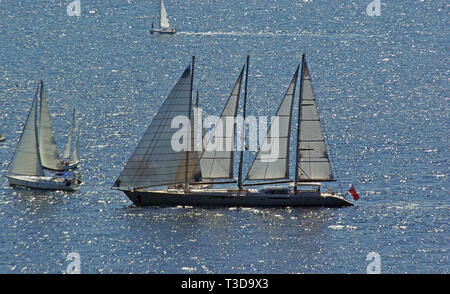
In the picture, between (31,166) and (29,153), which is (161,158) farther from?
(29,153)

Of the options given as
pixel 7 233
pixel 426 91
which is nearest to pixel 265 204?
pixel 7 233

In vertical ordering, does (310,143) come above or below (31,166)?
above

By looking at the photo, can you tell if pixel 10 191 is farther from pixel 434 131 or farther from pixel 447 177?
pixel 434 131

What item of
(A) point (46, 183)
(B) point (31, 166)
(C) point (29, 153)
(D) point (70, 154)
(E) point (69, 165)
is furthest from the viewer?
(D) point (70, 154)

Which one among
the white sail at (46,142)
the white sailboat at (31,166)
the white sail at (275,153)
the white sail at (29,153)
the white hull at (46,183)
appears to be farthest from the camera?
the white sail at (46,142)

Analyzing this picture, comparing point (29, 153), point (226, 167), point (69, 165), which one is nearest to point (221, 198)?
point (226, 167)

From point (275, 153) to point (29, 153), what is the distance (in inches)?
1094

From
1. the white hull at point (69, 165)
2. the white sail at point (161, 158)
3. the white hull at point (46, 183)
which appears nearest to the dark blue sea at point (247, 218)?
the white hull at point (46, 183)

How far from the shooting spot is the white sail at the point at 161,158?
401 ft

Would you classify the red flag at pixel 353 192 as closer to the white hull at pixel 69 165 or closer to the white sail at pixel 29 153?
the white hull at pixel 69 165

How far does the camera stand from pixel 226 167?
125 metres

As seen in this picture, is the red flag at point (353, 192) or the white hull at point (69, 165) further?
the white hull at point (69, 165)

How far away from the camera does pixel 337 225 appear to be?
119375 mm

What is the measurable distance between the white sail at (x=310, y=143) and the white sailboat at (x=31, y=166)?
24942mm
